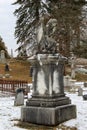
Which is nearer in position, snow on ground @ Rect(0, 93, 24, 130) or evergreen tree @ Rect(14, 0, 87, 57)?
snow on ground @ Rect(0, 93, 24, 130)

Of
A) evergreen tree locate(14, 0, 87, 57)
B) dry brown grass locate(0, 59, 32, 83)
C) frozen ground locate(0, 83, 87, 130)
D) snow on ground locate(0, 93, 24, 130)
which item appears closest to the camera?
snow on ground locate(0, 93, 24, 130)

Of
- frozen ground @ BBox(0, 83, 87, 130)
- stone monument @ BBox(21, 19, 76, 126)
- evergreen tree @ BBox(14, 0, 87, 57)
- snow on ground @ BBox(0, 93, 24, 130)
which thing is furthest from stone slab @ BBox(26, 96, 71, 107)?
evergreen tree @ BBox(14, 0, 87, 57)

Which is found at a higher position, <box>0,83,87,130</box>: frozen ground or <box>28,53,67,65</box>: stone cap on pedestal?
<box>28,53,67,65</box>: stone cap on pedestal

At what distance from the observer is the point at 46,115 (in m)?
10.4

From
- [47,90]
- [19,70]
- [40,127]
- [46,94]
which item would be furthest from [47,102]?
[19,70]

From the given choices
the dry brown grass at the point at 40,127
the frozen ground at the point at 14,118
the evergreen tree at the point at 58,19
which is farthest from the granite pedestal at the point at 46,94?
the evergreen tree at the point at 58,19

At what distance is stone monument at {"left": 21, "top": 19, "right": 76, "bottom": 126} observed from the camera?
10.5 m

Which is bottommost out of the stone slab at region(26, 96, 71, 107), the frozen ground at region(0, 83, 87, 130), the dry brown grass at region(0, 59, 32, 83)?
the frozen ground at region(0, 83, 87, 130)

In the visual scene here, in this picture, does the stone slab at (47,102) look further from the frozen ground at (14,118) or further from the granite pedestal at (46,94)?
the frozen ground at (14,118)

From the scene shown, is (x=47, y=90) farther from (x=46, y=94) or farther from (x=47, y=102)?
(x=47, y=102)

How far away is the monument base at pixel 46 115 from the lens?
10.3 meters

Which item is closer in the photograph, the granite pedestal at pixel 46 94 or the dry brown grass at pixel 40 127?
the dry brown grass at pixel 40 127

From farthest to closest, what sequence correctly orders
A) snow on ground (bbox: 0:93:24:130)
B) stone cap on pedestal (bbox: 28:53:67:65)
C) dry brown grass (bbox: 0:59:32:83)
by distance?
dry brown grass (bbox: 0:59:32:83) → stone cap on pedestal (bbox: 28:53:67:65) → snow on ground (bbox: 0:93:24:130)

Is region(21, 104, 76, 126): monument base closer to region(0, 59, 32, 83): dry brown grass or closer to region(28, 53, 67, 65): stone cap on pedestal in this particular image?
region(28, 53, 67, 65): stone cap on pedestal
